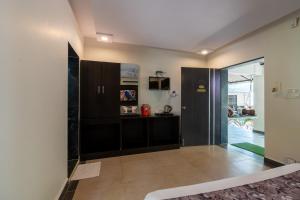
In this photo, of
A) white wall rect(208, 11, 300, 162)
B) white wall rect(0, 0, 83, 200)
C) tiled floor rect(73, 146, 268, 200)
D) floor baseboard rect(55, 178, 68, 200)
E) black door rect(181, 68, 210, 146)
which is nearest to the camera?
white wall rect(0, 0, 83, 200)

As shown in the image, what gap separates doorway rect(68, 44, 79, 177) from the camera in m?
2.97

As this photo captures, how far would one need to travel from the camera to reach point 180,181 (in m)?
2.42

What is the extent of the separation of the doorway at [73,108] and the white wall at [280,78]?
3805 mm

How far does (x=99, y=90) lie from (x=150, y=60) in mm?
1684

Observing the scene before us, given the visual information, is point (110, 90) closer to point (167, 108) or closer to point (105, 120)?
point (105, 120)

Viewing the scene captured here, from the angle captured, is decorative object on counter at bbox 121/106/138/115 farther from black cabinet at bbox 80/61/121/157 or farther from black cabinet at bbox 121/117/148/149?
black cabinet at bbox 80/61/121/157

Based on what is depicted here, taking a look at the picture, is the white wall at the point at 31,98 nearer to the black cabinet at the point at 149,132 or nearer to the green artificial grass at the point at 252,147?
the black cabinet at the point at 149,132

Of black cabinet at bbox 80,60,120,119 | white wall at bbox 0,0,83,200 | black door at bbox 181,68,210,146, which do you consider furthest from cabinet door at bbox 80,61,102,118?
black door at bbox 181,68,210,146

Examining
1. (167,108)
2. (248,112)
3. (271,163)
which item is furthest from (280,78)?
(248,112)

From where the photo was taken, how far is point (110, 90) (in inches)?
137

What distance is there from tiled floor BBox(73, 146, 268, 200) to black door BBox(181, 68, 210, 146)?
0.53 metres

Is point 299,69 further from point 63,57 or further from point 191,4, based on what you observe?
point 63,57

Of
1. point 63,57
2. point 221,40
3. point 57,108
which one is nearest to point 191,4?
point 221,40

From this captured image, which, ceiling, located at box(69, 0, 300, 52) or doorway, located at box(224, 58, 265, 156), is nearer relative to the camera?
ceiling, located at box(69, 0, 300, 52)
